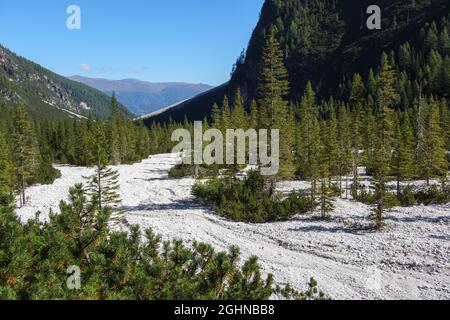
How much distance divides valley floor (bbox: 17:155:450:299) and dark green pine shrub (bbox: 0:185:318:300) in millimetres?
7246

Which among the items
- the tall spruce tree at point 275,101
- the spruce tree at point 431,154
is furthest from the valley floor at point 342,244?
the spruce tree at point 431,154

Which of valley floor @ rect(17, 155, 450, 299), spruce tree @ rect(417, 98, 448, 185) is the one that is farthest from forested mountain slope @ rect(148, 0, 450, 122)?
valley floor @ rect(17, 155, 450, 299)

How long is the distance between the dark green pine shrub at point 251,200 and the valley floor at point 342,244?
3.81 ft

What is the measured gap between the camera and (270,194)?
34.5m

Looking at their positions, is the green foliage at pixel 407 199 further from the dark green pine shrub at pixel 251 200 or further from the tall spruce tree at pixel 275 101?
the tall spruce tree at pixel 275 101

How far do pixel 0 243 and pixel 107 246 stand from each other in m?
2.16

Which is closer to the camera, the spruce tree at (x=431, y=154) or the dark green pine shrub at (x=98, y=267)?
the dark green pine shrub at (x=98, y=267)

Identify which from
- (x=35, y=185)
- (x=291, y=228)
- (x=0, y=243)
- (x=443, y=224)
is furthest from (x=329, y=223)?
(x=35, y=185)

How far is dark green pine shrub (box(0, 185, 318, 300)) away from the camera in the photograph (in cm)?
727

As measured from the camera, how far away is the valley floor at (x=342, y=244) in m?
17.4

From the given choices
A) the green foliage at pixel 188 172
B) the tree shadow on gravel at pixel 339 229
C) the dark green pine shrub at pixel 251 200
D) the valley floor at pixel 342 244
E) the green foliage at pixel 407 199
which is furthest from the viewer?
the green foliage at pixel 188 172

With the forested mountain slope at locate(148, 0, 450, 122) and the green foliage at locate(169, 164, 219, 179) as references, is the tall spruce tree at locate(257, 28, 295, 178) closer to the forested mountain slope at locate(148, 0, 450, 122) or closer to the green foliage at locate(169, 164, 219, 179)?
the green foliage at locate(169, 164, 219, 179)
